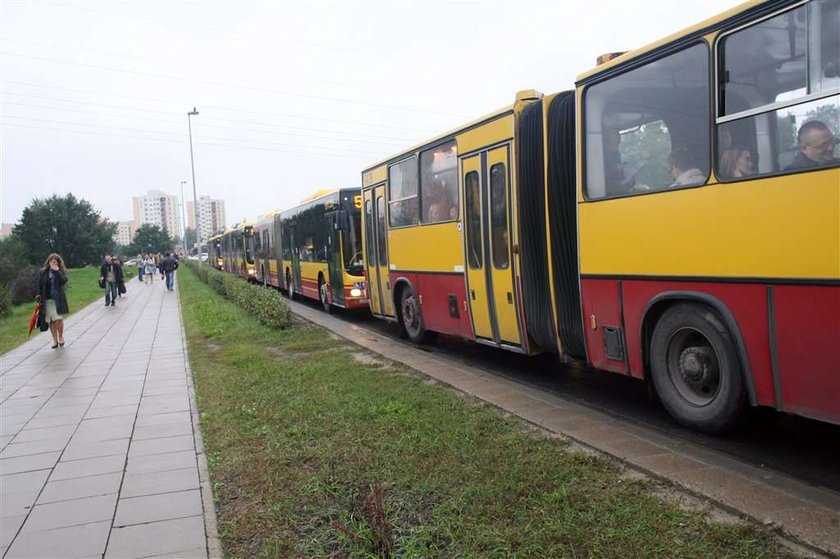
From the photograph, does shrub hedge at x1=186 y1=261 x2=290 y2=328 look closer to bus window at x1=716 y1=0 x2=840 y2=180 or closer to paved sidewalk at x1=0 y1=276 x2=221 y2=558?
paved sidewalk at x1=0 y1=276 x2=221 y2=558

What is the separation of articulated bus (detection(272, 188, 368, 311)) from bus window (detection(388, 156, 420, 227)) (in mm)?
4152

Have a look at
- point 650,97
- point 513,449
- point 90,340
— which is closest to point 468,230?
point 650,97

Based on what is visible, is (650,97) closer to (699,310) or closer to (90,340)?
(699,310)

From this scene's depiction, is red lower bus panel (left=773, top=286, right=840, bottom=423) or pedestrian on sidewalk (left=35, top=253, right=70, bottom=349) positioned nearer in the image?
red lower bus panel (left=773, top=286, right=840, bottom=423)

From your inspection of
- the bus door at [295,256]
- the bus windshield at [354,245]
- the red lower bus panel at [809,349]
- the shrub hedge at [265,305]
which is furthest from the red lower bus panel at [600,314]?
the bus door at [295,256]

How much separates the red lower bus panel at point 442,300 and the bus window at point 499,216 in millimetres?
1009

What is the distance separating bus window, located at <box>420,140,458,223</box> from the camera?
8836mm

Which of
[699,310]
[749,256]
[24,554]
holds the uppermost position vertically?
[749,256]

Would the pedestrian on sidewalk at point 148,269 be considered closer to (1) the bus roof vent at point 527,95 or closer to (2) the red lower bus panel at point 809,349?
(1) the bus roof vent at point 527,95

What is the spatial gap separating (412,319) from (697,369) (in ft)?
19.8

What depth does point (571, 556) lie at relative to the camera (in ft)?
10.7

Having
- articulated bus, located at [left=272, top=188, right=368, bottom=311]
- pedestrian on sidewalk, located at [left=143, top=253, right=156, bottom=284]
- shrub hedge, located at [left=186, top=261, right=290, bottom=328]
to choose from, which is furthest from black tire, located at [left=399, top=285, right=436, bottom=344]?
pedestrian on sidewalk, located at [left=143, top=253, right=156, bottom=284]

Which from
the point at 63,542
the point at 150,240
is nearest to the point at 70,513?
the point at 63,542

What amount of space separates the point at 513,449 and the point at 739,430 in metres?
1.83
